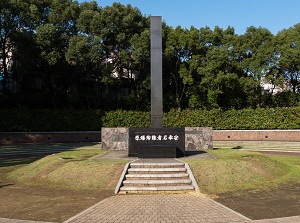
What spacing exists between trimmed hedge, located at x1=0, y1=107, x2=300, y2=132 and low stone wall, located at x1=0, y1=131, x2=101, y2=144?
700 millimetres

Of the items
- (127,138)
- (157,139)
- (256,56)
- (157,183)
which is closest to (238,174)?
(157,183)

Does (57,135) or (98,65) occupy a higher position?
(98,65)

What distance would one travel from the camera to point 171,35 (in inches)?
1228

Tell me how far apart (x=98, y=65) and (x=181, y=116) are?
989cm

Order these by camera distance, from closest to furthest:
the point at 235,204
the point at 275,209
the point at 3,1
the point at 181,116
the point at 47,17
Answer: the point at 275,209, the point at 235,204, the point at 3,1, the point at 47,17, the point at 181,116

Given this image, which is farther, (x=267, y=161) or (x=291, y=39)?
(x=291, y=39)

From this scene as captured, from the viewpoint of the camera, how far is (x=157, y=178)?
34.7 feet

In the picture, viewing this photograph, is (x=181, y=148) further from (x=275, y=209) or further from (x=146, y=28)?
(x=146, y=28)

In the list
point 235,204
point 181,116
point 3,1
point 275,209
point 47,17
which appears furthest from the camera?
point 181,116

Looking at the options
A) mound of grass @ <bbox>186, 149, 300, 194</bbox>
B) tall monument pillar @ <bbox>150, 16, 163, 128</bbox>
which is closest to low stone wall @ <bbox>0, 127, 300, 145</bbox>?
tall monument pillar @ <bbox>150, 16, 163, 128</bbox>

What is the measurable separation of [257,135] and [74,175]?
950 inches

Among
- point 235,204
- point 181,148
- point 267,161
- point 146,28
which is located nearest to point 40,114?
point 146,28

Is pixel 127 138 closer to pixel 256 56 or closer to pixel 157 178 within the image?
pixel 157 178

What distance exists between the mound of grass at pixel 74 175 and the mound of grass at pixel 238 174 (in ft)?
9.53
